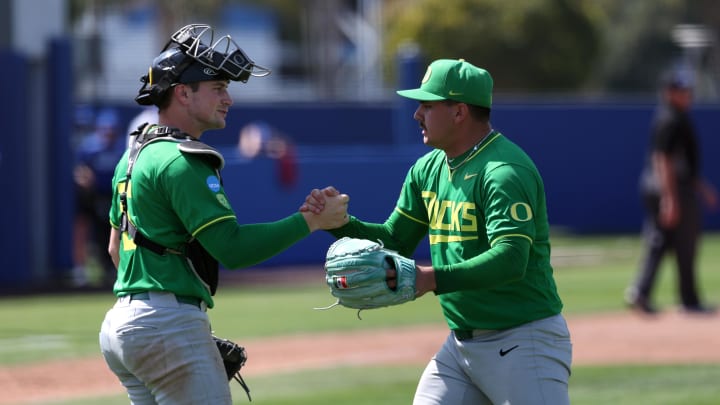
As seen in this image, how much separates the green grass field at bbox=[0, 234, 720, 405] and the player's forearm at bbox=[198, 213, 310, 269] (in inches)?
170

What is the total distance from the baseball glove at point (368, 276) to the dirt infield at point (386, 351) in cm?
528

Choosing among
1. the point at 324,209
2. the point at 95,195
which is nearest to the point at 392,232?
the point at 324,209

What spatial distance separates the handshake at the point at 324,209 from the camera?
5062 millimetres

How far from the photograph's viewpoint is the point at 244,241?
4.71m

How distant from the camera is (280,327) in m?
13.3

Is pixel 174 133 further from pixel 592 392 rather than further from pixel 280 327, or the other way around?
pixel 280 327

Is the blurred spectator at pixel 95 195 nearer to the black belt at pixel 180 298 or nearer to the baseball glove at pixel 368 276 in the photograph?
the black belt at pixel 180 298

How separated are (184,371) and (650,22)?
58.4 meters

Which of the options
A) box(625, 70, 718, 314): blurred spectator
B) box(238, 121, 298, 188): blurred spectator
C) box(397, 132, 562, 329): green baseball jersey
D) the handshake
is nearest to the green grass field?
box(625, 70, 718, 314): blurred spectator

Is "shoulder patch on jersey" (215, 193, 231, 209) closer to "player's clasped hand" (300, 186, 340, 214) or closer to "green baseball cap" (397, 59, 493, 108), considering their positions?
"player's clasped hand" (300, 186, 340, 214)

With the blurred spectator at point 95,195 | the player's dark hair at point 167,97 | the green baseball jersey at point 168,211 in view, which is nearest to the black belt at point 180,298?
the green baseball jersey at point 168,211

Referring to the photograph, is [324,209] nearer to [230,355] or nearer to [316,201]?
[316,201]

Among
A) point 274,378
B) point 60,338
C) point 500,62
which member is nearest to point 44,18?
point 60,338

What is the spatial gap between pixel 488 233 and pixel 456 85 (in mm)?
667
